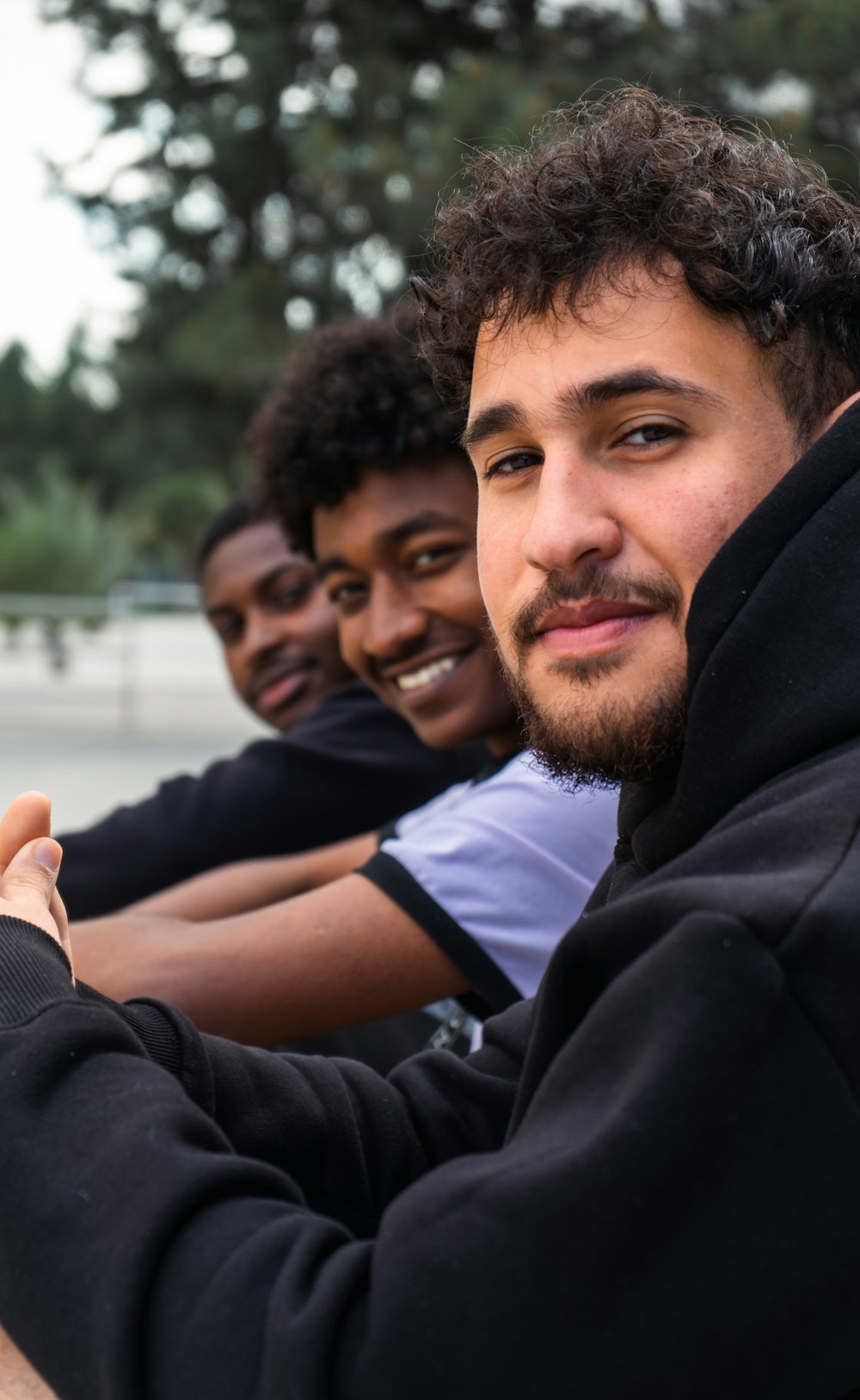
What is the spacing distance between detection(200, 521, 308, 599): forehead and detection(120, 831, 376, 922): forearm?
112 cm

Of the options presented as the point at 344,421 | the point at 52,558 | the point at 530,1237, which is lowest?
the point at 530,1237

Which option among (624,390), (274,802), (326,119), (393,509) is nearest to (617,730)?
(624,390)

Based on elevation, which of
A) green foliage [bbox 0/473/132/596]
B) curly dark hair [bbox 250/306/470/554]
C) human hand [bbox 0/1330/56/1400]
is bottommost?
human hand [bbox 0/1330/56/1400]

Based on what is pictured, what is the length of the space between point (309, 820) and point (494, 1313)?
218 centimetres

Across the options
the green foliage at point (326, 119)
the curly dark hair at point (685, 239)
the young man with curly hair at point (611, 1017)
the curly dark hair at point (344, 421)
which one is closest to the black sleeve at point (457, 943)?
the young man with curly hair at point (611, 1017)

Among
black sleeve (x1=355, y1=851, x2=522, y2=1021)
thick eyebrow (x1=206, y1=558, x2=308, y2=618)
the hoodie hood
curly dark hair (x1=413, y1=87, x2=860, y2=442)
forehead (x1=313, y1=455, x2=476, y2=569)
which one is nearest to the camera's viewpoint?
the hoodie hood

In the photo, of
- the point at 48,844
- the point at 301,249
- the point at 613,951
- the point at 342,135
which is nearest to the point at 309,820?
the point at 48,844

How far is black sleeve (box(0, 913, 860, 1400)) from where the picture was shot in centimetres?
87

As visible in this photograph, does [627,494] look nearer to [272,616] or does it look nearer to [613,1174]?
[613,1174]

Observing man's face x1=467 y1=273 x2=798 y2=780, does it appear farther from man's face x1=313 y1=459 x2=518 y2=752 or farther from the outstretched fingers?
man's face x1=313 y1=459 x2=518 y2=752

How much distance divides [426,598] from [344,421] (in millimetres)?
448

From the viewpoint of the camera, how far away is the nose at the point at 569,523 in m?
1.28

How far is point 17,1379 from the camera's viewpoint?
3.71ft

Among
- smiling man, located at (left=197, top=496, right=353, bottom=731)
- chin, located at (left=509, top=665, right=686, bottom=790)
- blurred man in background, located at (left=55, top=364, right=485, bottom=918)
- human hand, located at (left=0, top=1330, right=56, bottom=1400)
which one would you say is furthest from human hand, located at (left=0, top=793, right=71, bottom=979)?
smiling man, located at (left=197, top=496, right=353, bottom=731)
